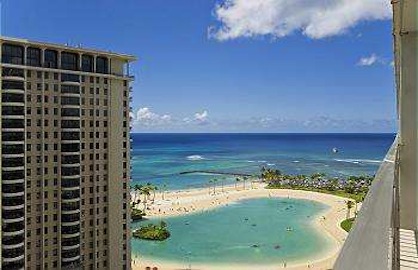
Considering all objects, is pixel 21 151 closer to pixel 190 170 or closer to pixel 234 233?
pixel 234 233

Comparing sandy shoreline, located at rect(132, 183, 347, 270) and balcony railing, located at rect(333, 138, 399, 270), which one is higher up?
balcony railing, located at rect(333, 138, 399, 270)

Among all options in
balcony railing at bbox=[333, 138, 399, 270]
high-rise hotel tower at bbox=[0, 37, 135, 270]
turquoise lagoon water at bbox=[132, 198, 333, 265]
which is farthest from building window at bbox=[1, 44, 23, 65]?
balcony railing at bbox=[333, 138, 399, 270]

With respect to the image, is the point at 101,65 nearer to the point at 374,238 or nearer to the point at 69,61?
the point at 69,61

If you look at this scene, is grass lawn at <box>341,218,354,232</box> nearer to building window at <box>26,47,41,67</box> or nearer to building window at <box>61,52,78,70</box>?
building window at <box>61,52,78,70</box>

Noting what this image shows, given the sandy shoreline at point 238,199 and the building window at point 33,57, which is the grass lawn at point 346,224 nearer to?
the sandy shoreline at point 238,199

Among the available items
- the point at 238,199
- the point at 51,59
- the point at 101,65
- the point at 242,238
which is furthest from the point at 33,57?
the point at 238,199

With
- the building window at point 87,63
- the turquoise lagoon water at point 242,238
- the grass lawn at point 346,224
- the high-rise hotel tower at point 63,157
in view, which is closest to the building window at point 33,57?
the high-rise hotel tower at point 63,157
